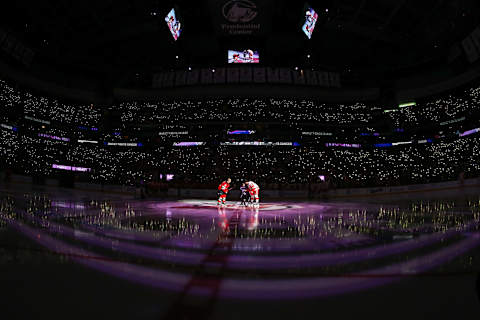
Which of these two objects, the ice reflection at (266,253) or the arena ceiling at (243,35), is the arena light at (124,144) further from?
the ice reflection at (266,253)

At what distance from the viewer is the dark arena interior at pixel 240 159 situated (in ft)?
5.61

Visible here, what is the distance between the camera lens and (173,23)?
56.6 ft

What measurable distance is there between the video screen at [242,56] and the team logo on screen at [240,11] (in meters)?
6.42

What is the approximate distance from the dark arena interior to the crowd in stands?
0.21m

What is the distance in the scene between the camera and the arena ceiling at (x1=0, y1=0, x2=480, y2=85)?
1884 cm

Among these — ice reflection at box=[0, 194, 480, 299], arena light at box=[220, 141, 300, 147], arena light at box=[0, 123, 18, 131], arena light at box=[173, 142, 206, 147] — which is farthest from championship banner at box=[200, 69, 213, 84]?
ice reflection at box=[0, 194, 480, 299]

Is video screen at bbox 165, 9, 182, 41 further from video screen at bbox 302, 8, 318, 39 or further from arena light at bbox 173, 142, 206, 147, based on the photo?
arena light at bbox 173, 142, 206, 147

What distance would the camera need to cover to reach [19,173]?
1861 cm

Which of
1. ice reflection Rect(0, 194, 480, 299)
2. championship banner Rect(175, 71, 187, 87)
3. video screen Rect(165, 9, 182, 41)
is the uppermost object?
championship banner Rect(175, 71, 187, 87)

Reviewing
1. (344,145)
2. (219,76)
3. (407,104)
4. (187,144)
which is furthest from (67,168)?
(407,104)

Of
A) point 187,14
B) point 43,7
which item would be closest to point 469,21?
point 187,14

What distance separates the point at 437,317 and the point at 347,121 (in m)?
32.7

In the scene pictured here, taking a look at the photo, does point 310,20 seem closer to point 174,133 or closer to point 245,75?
point 245,75

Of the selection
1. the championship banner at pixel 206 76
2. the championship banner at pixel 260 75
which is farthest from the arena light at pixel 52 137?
the championship banner at pixel 260 75
